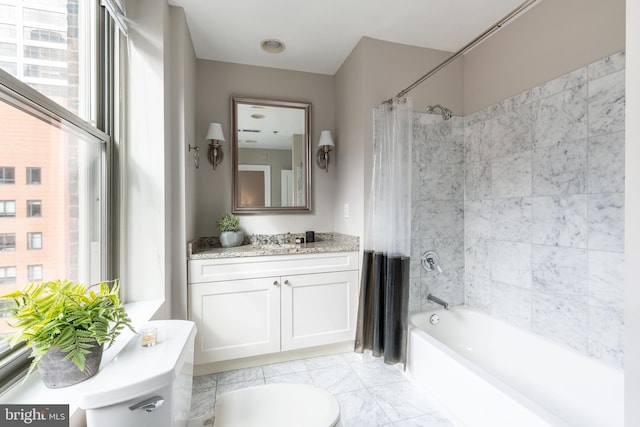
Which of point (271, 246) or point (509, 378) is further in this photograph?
point (271, 246)

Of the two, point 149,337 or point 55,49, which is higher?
point 55,49

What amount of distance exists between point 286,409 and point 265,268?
3.76ft

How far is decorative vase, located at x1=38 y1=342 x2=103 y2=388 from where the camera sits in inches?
30.5

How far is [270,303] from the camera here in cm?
211

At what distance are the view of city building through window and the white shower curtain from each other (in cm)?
169

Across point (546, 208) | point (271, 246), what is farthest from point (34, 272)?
point (546, 208)

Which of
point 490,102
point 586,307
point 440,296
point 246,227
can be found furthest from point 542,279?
point 246,227

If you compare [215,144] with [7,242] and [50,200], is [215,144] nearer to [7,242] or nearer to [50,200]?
[50,200]

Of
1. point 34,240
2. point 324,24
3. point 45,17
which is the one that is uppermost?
point 324,24

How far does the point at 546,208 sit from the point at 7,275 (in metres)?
→ 2.56

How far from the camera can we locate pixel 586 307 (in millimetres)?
1574

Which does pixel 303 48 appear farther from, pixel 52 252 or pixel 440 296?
pixel 440 296

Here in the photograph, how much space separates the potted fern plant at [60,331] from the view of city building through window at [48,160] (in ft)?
0.50

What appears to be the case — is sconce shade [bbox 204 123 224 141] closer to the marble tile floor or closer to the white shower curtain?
the white shower curtain
